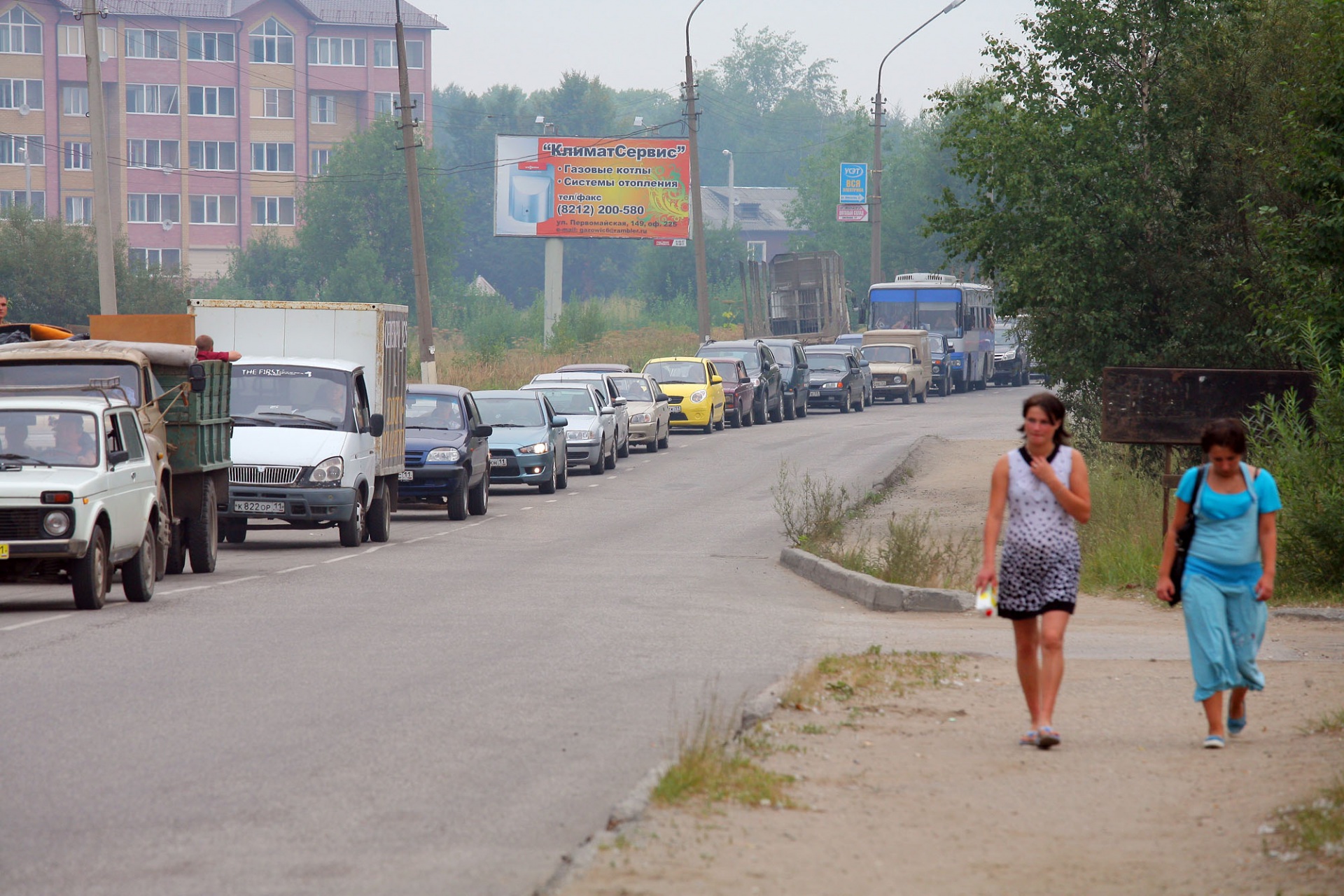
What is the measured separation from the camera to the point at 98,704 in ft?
30.3

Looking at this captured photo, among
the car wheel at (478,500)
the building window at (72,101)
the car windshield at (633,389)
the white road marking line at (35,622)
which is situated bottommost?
the car wheel at (478,500)

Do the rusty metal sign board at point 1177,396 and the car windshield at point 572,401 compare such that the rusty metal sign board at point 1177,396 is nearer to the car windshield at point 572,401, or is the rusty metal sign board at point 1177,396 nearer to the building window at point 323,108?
the car windshield at point 572,401

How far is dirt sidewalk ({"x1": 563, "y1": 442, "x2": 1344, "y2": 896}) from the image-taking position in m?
5.88

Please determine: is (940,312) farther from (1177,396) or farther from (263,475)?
(1177,396)

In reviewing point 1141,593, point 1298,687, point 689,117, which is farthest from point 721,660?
point 689,117

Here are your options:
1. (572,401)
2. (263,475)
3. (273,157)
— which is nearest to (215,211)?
(273,157)

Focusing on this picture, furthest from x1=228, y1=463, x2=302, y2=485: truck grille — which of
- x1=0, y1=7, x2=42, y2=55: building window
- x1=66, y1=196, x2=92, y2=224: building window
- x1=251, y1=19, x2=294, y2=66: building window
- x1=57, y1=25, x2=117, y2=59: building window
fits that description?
x1=251, y1=19, x2=294, y2=66: building window

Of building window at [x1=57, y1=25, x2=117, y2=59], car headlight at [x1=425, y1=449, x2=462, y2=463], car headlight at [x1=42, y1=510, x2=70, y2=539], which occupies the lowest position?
car headlight at [x1=425, y1=449, x2=462, y2=463]

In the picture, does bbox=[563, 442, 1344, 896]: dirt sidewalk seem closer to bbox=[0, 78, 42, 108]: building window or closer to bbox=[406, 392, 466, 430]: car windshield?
bbox=[406, 392, 466, 430]: car windshield

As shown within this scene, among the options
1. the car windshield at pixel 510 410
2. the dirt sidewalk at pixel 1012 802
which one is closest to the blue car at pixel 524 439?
the car windshield at pixel 510 410

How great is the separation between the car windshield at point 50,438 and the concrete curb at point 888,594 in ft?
20.2

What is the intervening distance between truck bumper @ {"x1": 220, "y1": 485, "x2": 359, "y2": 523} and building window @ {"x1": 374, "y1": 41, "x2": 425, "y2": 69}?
100406mm

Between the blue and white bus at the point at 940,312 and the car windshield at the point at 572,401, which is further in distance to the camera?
the blue and white bus at the point at 940,312

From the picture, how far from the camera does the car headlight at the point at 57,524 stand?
1329cm
